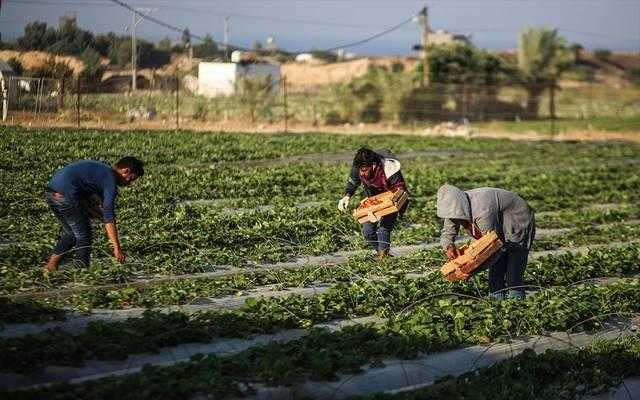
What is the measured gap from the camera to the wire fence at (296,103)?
23016 millimetres

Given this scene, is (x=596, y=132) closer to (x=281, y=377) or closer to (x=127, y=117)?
(x=127, y=117)

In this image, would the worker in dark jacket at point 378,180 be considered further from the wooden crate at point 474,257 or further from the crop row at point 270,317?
the wooden crate at point 474,257

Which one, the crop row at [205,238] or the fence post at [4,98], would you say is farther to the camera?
the fence post at [4,98]

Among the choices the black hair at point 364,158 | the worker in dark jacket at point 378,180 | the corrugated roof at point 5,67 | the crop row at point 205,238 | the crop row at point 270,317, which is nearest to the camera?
the crop row at point 270,317

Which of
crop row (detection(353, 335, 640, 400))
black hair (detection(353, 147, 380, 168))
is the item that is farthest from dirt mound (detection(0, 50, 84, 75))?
crop row (detection(353, 335, 640, 400))

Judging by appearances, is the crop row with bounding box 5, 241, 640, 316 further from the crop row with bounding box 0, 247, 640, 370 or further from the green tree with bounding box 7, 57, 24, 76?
the green tree with bounding box 7, 57, 24, 76

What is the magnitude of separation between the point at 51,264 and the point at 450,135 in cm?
2673

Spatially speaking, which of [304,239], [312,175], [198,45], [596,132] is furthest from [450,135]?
[304,239]

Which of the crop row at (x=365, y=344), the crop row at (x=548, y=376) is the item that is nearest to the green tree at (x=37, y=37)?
the crop row at (x=365, y=344)

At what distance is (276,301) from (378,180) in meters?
3.05

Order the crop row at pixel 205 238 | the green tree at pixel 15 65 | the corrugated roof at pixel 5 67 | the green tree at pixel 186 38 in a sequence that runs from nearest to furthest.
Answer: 1. the crop row at pixel 205 238
2. the corrugated roof at pixel 5 67
3. the green tree at pixel 15 65
4. the green tree at pixel 186 38

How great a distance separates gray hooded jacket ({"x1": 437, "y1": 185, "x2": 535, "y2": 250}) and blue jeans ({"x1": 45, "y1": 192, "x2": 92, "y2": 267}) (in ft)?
12.4

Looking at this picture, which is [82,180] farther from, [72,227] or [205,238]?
[205,238]

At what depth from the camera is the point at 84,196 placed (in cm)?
994
